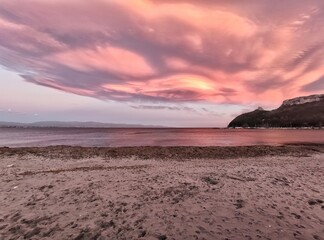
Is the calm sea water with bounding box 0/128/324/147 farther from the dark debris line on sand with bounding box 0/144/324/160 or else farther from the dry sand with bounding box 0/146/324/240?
the dry sand with bounding box 0/146/324/240

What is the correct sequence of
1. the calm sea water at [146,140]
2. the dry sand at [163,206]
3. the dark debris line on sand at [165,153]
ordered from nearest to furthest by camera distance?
the dry sand at [163,206] → the dark debris line on sand at [165,153] → the calm sea water at [146,140]

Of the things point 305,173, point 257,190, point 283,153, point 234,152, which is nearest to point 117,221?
point 257,190

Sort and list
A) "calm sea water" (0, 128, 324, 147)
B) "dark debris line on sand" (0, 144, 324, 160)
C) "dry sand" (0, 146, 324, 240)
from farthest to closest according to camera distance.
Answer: "calm sea water" (0, 128, 324, 147) → "dark debris line on sand" (0, 144, 324, 160) → "dry sand" (0, 146, 324, 240)

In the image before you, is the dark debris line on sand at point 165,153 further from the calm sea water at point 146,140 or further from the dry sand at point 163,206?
the calm sea water at point 146,140

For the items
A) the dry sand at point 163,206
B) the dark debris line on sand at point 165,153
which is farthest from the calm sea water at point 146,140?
the dry sand at point 163,206

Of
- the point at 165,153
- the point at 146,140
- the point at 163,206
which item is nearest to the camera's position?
the point at 163,206

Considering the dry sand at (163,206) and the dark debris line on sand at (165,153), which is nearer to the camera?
the dry sand at (163,206)

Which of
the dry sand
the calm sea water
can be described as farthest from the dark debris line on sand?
the calm sea water

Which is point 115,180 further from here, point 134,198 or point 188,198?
point 188,198

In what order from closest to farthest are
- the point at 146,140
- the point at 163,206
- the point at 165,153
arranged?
the point at 163,206 → the point at 165,153 → the point at 146,140

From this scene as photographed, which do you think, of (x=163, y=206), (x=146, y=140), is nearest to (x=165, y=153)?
(x=163, y=206)

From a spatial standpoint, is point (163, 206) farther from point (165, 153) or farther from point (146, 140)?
point (146, 140)

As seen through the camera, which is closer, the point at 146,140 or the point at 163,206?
the point at 163,206

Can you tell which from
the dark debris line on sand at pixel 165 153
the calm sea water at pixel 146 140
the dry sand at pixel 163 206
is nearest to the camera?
the dry sand at pixel 163 206
